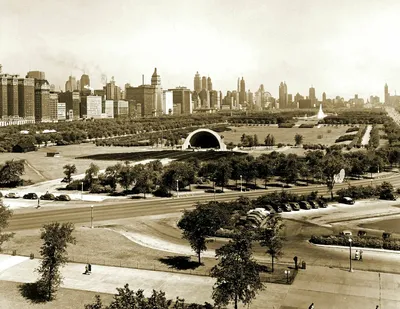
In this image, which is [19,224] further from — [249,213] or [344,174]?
[344,174]

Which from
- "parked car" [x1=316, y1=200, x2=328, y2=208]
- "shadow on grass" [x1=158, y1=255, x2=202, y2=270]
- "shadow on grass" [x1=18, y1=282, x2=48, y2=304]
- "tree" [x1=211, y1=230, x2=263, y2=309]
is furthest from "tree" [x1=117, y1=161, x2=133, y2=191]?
"tree" [x1=211, y1=230, x2=263, y2=309]

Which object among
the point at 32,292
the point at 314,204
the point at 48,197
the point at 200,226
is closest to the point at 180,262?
the point at 200,226

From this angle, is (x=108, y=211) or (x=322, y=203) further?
(x=322, y=203)

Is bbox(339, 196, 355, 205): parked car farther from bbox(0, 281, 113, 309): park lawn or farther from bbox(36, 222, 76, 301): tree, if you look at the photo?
bbox(36, 222, 76, 301): tree

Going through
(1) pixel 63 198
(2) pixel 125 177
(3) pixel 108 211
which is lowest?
(3) pixel 108 211

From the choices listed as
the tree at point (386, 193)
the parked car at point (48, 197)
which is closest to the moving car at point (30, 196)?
the parked car at point (48, 197)

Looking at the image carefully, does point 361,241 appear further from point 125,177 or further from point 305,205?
point 125,177

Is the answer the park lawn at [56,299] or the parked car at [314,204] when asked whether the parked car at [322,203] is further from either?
the park lawn at [56,299]
